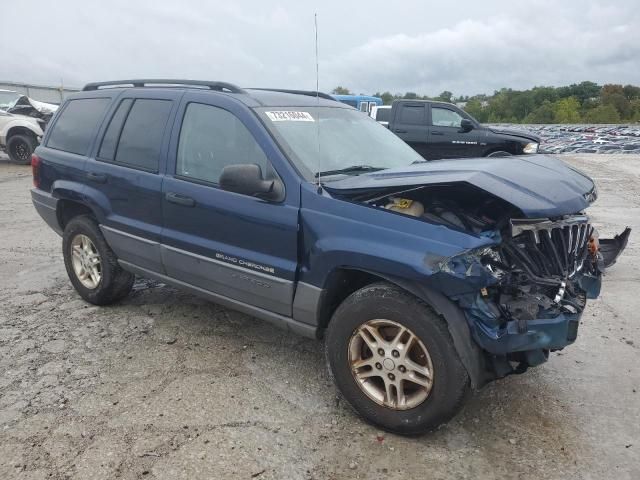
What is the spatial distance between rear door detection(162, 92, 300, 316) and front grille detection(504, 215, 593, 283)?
1.19 metres

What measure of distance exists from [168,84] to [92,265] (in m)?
1.65

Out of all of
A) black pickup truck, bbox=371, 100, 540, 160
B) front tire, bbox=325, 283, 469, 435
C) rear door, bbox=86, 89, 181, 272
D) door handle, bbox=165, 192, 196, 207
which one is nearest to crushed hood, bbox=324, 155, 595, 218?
front tire, bbox=325, 283, 469, 435

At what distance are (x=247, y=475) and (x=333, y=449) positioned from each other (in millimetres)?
461

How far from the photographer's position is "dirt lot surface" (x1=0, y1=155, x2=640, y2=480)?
2.57 meters

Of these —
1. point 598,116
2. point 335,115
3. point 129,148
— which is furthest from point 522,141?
point 598,116

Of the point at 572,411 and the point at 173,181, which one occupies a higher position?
the point at 173,181

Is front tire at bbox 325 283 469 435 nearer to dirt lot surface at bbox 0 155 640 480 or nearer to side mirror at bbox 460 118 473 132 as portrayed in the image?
dirt lot surface at bbox 0 155 640 480

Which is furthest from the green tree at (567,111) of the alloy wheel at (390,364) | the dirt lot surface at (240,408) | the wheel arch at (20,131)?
the alloy wheel at (390,364)

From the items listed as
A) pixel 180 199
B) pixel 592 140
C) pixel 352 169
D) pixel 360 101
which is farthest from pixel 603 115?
pixel 180 199

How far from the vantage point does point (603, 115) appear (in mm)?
43656

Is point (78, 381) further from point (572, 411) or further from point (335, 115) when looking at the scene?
point (572, 411)

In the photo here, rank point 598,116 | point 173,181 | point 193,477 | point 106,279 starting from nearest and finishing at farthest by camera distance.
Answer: point 193,477 < point 173,181 < point 106,279 < point 598,116

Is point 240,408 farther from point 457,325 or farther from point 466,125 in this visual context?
point 466,125

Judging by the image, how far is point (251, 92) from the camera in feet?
12.1
